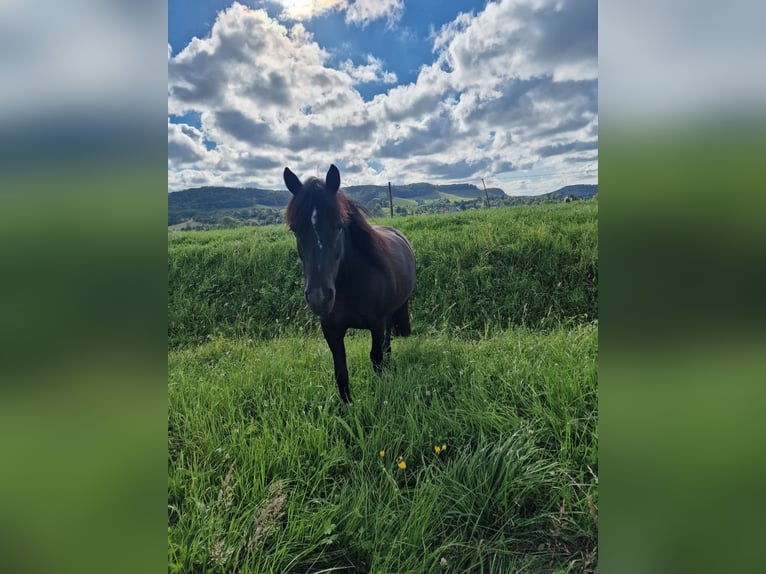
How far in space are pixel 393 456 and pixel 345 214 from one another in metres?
1.52

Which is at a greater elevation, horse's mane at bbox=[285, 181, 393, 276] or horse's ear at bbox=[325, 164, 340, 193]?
horse's ear at bbox=[325, 164, 340, 193]

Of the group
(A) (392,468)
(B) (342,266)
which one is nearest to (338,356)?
(B) (342,266)

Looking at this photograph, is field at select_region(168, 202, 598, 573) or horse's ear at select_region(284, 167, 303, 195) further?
horse's ear at select_region(284, 167, 303, 195)

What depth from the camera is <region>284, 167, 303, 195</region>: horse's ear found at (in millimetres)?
2302

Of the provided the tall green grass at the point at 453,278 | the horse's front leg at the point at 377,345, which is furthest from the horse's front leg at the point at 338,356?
the tall green grass at the point at 453,278

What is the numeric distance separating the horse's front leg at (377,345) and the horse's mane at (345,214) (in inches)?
18.3

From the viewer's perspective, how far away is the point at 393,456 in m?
2.02

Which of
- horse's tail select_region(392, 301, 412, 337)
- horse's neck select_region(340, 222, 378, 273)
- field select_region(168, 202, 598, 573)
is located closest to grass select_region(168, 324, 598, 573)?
field select_region(168, 202, 598, 573)

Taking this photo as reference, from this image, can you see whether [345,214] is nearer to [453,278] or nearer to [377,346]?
[377,346]

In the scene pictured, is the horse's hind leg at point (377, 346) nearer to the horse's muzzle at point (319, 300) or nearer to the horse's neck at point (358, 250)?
the horse's neck at point (358, 250)

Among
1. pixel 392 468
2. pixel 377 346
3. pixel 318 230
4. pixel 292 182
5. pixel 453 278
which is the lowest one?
Answer: pixel 392 468

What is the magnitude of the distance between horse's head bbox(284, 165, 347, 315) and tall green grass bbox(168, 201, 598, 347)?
199 cm

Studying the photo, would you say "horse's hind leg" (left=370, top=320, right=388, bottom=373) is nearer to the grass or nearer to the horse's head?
the grass
